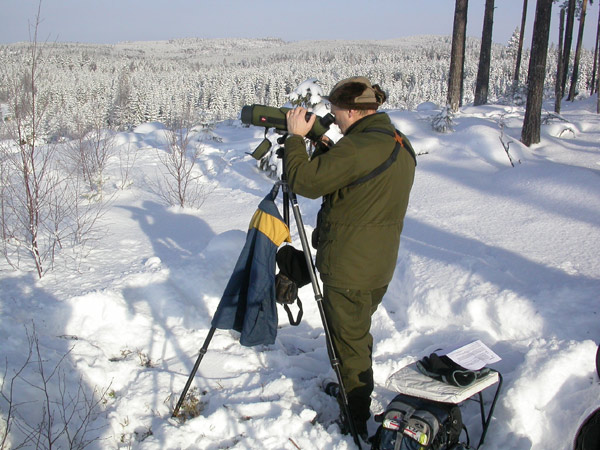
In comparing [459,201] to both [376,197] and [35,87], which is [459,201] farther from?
[35,87]

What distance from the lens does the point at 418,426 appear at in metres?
2.26

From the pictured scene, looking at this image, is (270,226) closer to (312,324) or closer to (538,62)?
(312,324)

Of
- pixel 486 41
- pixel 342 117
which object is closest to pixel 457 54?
pixel 486 41

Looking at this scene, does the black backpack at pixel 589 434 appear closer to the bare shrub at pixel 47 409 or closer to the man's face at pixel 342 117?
the man's face at pixel 342 117

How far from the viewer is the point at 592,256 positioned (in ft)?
14.4

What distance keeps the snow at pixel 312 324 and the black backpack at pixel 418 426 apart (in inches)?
13.1

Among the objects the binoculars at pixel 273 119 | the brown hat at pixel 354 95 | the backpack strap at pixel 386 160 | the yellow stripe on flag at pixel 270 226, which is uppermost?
the brown hat at pixel 354 95

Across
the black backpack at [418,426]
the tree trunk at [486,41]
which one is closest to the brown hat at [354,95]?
the black backpack at [418,426]

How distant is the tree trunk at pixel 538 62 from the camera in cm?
902

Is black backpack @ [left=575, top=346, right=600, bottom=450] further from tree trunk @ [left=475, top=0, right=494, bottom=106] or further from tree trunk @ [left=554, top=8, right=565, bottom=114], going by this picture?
tree trunk @ [left=554, top=8, right=565, bottom=114]

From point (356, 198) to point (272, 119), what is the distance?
0.68 meters

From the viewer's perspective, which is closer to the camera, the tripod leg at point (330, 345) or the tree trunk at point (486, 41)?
the tripod leg at point (330, 345)

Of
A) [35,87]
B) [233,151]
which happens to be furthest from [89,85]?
[35,87]

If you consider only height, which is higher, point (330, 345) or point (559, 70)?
point (559, 70)
